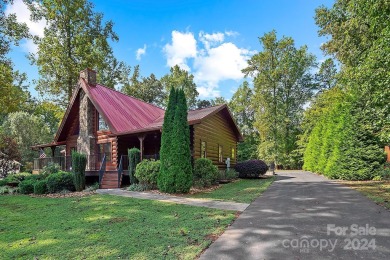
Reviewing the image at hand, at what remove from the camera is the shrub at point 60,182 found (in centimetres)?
1327

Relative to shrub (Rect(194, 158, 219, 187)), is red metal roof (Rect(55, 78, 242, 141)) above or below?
above

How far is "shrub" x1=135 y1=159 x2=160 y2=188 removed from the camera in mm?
11969

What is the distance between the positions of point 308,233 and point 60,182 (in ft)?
41.2

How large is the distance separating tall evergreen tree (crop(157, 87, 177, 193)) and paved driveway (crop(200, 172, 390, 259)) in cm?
431

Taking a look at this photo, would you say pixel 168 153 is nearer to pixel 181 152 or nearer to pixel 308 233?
pixel 181 152

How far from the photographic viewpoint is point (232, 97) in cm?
4738

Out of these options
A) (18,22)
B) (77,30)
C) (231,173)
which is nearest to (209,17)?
(231,173)

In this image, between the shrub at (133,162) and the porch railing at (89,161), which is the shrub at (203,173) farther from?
the porch railing at (89,161)

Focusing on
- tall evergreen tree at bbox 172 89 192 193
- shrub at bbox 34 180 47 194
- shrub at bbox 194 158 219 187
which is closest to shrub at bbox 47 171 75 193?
shrub at bbox 34 180 47 194

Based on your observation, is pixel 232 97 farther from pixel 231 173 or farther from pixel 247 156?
pixel 231 173

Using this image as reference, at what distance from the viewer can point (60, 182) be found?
44.1 feet

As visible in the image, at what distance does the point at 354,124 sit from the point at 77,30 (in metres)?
24.7

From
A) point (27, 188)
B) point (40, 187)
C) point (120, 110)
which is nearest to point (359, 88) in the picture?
point (120, 110)

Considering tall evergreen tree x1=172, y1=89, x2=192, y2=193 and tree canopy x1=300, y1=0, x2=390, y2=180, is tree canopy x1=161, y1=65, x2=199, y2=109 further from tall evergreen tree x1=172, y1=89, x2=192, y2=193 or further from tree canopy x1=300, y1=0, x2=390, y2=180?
tall evergreen tree x1=172, y1=89, x2=192, y2=193
